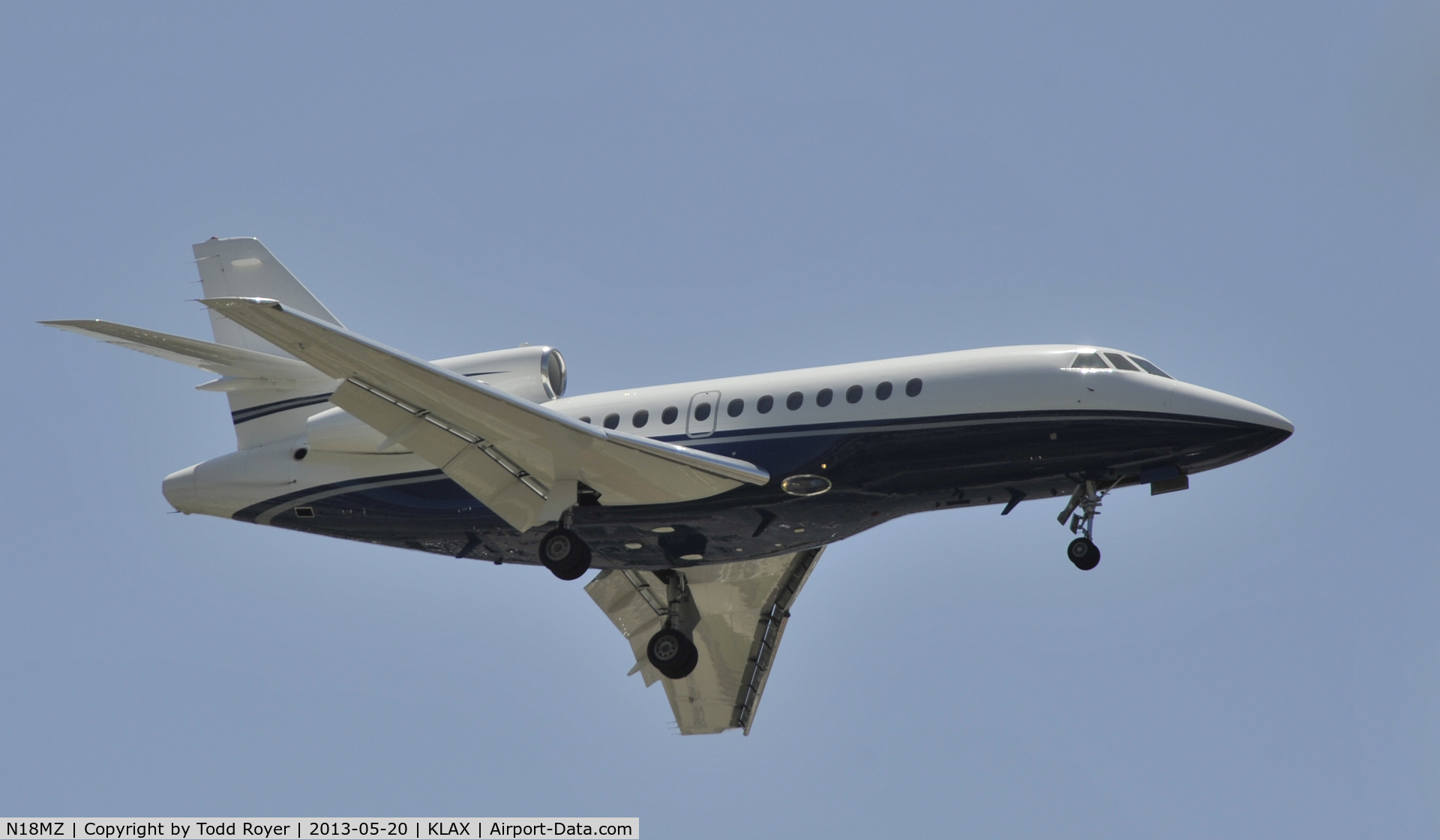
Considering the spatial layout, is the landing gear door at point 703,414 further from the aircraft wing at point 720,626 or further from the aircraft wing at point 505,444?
the aircraft wing at point 720,626

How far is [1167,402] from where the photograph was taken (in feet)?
68.0

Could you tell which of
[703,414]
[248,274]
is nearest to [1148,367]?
[703,414]

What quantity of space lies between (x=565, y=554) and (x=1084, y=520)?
7.03 meters

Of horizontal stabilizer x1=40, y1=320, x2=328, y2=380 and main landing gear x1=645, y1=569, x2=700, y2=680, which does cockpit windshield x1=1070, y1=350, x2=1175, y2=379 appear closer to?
main landing gear x1=645, y1=569, x2=700, y2=680

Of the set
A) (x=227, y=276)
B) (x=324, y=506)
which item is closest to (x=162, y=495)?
(x=324, y=506)

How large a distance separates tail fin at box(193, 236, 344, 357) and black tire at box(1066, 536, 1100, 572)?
12.7 m

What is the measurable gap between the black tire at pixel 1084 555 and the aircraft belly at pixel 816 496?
829mm

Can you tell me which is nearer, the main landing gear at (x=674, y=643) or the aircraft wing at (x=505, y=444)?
the aircraft wing at (x=505, y=444)

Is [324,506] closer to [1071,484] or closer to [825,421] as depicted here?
[825,421]

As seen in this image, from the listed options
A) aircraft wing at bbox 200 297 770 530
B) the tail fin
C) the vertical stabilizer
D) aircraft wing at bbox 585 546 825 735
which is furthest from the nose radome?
the tail fin

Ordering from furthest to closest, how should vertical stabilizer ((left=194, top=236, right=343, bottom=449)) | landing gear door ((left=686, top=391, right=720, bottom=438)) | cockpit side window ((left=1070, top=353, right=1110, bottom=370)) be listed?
vertical stabilizer ((left=194, top=236, right=343, bottom=449)) < landing gear door ((left=686, top=391, right=720, bottom=438)) < cockpit side window ((left=1070, top=353, right=1110, bottom=370))

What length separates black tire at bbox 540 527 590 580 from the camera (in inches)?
878

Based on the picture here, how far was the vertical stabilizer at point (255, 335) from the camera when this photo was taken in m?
24.7

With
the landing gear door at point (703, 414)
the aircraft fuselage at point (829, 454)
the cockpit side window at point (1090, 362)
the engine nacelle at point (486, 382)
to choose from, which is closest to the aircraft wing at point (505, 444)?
the landing gear door at point (703, 414)
